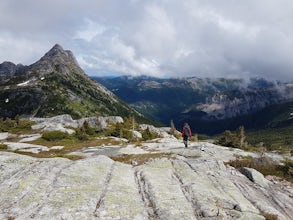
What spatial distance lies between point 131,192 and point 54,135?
306 feet

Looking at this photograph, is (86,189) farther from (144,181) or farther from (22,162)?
(22,162)

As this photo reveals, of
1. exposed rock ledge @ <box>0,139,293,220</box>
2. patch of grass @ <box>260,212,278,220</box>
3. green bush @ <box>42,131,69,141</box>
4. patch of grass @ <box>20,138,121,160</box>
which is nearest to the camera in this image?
exposed rock ledge @ <box>0,139,293,220</box>

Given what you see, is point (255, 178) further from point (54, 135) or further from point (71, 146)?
point (54, 135)

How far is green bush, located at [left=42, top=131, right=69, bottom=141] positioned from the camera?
10893 cm

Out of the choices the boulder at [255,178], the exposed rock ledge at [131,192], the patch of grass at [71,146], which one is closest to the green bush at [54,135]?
the patch of grass at [71,146]

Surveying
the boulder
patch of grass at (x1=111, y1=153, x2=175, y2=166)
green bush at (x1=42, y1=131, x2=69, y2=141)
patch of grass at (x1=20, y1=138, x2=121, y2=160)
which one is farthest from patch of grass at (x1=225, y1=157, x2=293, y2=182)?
green bush at (x1=42, y1=131, x2=69, y2=141)

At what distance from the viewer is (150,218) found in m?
22.3

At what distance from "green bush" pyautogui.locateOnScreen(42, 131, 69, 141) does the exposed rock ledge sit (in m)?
75.0

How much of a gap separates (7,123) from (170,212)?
6971 inches

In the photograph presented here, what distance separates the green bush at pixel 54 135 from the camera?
108925mm

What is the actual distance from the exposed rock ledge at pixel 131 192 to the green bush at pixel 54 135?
75050 mm

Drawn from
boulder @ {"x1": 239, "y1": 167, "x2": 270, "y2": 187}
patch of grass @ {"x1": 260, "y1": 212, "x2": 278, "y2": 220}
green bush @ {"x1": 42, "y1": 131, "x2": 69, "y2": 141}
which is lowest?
green bush @ {"x1": 42, "y1": 131, "x2": 69, "y2": 141}

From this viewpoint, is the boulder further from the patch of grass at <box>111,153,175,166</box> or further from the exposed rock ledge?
the patch of grass at <box>111,153,175,166</box>

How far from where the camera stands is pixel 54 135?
114 meters
